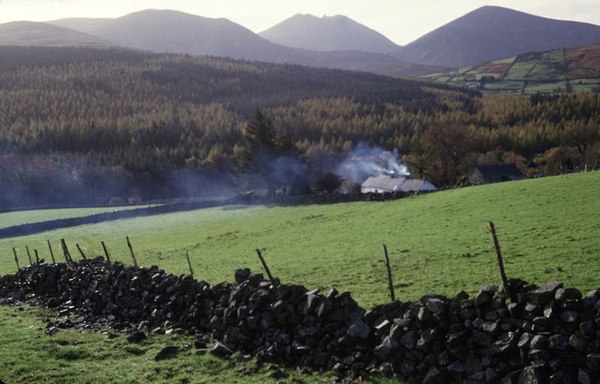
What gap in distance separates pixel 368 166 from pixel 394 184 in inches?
1384

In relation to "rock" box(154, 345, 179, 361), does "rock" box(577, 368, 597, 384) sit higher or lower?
higher

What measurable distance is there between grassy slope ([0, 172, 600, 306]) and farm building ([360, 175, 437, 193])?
36704 mm

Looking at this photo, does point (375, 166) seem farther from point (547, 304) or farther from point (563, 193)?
point (547, 304)

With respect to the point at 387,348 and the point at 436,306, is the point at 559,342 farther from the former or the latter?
the point at 387,348

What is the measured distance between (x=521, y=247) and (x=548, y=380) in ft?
43.0

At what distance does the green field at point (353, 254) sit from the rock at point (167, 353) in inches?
9.5

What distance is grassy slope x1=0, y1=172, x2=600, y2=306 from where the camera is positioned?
66.9 ft

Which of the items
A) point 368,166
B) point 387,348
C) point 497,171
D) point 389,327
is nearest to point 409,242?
point 389,327

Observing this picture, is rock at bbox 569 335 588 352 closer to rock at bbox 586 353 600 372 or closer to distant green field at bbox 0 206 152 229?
Result: rock at bbox 586 353 600 372

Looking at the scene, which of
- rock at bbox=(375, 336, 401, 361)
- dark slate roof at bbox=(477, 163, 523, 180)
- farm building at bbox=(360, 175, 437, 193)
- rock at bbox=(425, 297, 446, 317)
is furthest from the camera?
dark slate roof at bbox=(477, 163, 523, 180)

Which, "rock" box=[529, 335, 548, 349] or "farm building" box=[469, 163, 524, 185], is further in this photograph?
"farm building" box=[469, 163, 524, 185]

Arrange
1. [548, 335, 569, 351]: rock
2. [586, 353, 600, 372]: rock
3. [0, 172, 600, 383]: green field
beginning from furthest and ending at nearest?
[0, 172, 600, 383]: green field → [548, 335, 569, 351]: rock → [586, 353, 600, 372]: rock

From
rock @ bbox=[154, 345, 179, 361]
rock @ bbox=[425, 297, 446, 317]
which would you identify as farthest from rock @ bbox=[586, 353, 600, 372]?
rock @ bbox=[154, 345, 179, 361]

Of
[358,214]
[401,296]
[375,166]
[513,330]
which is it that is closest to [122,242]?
[358,214]
